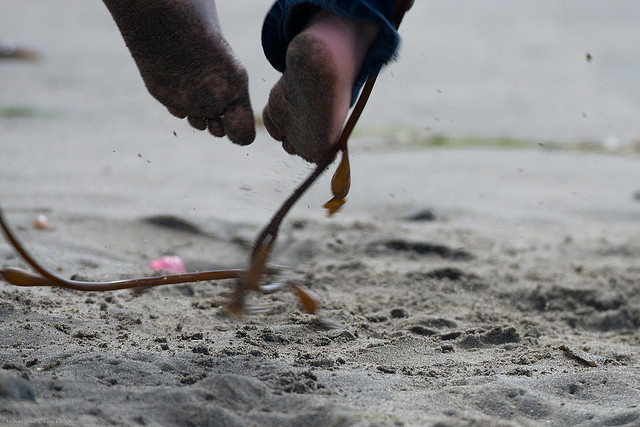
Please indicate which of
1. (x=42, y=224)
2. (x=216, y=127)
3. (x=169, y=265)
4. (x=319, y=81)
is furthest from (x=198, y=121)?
(x=42, y=224)

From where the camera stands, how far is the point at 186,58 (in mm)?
1763

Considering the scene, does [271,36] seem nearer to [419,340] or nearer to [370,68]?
[370,68]

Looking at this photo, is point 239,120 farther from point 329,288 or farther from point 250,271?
point 329,288

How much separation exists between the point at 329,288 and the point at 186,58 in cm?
90

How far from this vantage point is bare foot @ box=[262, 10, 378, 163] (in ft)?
5.28

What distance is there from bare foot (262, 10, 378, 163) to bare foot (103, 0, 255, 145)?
4.7 inches

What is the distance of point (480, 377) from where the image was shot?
1650 millimetres

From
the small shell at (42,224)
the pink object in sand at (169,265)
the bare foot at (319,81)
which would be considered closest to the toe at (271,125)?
the bare foot at (319,81)

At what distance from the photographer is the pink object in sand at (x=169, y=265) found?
2.42 m

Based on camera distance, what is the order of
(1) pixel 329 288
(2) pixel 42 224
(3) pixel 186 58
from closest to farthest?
(3) pixel 186 58, (1) pixel 329 288, (2) pixel 42 224

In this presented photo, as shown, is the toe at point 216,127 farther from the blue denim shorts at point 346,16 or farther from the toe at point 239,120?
the blue denim shorts at point 346,16

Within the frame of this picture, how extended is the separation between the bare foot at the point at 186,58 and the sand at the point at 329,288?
0.82 ft

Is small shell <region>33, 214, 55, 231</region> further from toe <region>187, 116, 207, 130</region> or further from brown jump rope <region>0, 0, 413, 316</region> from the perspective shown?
toe <region>187, 116, 207, 130</region>

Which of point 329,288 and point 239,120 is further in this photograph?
point 329,288
